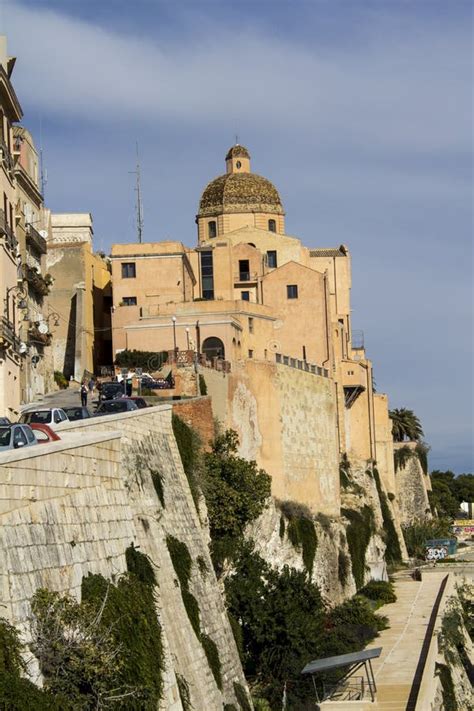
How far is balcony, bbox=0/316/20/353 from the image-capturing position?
1706 inches

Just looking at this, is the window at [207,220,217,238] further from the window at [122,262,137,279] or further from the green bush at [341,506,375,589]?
the green bush at [341,506,375,589]

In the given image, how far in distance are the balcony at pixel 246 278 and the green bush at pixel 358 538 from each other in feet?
40.3

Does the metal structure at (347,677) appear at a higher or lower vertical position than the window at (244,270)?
lower

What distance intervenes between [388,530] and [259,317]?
779 inches

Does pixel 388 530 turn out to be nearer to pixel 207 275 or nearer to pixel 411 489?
pixel 207 275

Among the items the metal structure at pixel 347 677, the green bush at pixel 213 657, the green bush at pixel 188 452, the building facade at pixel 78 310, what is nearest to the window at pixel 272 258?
the building facade at pixel 78 310

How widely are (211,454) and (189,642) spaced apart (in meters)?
16.1

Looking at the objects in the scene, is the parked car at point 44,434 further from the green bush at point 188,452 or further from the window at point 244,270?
the window at point 244,270

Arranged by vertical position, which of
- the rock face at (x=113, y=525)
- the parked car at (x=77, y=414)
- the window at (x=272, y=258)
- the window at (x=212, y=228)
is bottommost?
the rock face at (x=113, y=525)

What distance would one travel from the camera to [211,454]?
47.1 m

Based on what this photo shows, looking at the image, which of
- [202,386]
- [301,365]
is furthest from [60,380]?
[202,386]

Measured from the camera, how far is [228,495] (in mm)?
46719

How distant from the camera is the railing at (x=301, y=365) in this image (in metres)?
60.9

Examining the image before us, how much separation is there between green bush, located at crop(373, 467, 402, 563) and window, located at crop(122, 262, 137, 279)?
708 inches
